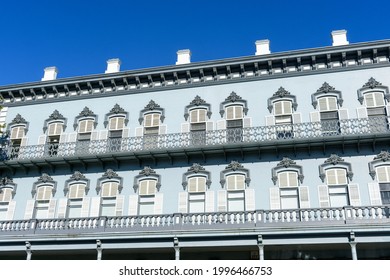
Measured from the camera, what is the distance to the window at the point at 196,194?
19.9m

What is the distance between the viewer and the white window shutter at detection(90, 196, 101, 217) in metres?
20.7

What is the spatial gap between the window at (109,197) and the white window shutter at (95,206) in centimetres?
21

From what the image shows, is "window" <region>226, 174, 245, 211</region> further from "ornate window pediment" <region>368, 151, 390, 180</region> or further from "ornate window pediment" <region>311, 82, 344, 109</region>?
"ornate window pediment" <region>368, 151, 390, 180</region>

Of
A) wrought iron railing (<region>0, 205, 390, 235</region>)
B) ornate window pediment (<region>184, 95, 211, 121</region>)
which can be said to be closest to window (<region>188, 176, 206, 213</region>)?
wrought iron railing (<region>0, 205, 390, 235</region>)

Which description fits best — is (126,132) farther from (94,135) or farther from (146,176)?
(146,176)

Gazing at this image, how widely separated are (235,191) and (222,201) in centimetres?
77

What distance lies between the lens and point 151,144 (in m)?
21.5

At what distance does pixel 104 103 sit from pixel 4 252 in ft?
29.9

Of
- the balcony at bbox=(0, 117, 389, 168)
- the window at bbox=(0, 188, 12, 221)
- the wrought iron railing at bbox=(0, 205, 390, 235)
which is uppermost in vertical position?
the balcony at bbox=(0, 117, 389, 168)

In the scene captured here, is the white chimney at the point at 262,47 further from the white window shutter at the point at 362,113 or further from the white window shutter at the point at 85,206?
the white window shutter at the point at 85,206

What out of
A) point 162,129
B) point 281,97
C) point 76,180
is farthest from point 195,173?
point 76,180

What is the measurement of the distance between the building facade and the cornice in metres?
0.07

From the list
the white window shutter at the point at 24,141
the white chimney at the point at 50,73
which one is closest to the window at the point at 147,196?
the white window shutter at the point at 24,141
